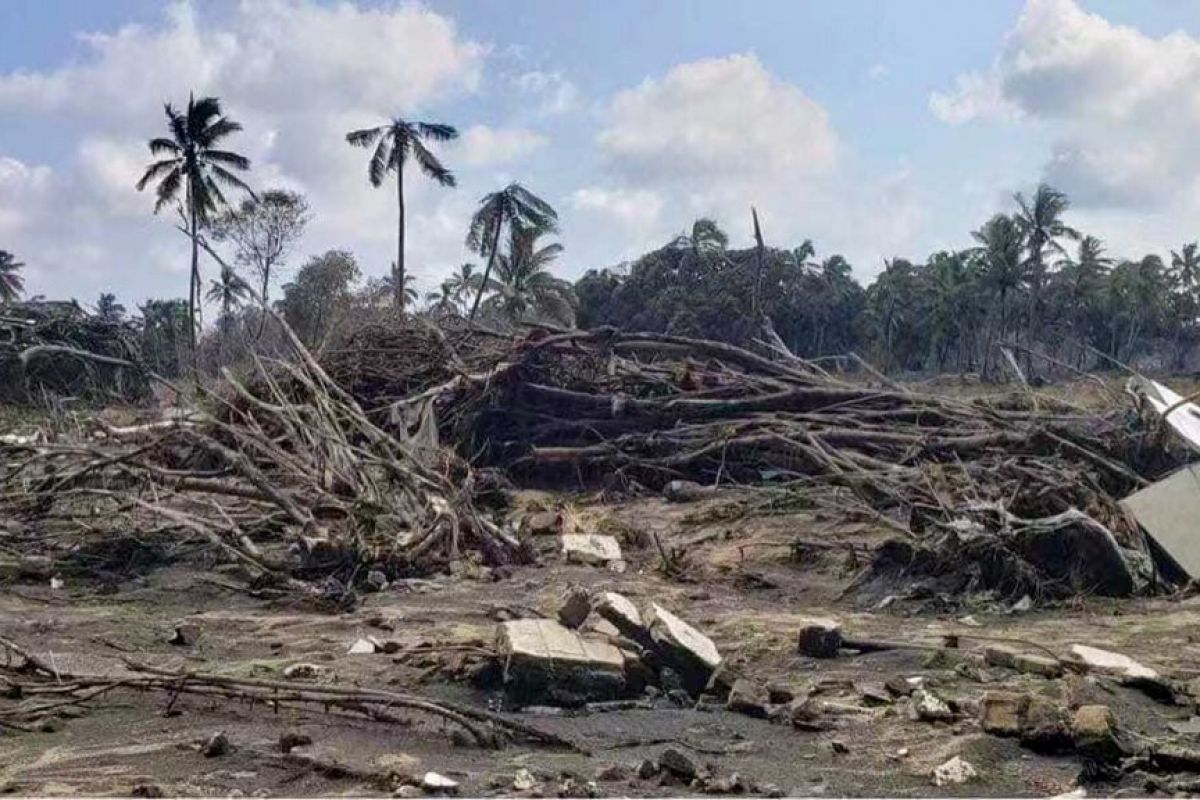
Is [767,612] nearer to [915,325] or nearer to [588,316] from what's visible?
[588,316]

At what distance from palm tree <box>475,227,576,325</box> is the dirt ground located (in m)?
26.1

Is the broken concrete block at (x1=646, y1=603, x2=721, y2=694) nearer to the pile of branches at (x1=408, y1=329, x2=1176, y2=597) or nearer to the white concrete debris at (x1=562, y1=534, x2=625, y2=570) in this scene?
the pile of branches at (x1=408, y1=329, x2=1176, y2=597)

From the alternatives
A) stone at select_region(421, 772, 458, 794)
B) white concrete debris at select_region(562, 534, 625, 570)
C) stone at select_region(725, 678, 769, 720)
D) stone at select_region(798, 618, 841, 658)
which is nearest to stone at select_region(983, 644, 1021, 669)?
stone at select_region(798, 618, 841, 658)

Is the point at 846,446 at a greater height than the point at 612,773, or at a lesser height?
greater

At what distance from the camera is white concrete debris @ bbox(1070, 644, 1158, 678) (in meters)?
4.98

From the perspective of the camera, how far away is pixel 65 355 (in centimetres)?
1834

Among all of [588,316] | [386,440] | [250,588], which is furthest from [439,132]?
[250,588]

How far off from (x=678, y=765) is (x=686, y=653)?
1.27 metres

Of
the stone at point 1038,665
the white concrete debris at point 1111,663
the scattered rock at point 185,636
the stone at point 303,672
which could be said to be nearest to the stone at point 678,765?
the stone at point 303,672

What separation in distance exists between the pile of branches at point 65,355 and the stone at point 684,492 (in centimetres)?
855

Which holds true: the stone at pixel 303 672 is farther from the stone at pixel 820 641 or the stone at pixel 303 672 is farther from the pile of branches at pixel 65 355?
the pile of branches at pixel 65 355

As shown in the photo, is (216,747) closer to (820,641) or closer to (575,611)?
(575,611)

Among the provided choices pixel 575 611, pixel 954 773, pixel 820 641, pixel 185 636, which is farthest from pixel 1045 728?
pixel 185 636

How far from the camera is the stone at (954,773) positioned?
371 centimetres
